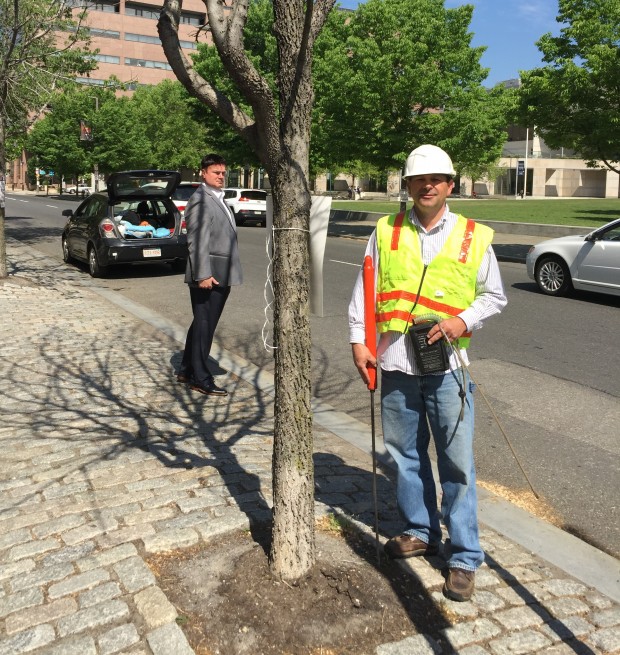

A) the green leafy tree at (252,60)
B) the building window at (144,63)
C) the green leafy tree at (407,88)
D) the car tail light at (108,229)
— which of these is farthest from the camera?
the building window at (144,63)

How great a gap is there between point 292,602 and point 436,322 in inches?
51.0

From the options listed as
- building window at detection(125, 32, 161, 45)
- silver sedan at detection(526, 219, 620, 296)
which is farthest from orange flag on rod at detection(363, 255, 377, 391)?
building window at detection(125, 32, 161, 45)

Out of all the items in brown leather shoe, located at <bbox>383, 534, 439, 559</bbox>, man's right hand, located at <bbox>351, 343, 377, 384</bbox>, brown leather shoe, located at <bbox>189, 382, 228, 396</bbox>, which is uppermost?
man's right hand, located at <bbox>351, 343, 377, 384</bbox>

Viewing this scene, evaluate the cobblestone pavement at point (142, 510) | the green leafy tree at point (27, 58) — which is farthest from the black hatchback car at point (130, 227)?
the cobblestone pavement at point (142, 510)

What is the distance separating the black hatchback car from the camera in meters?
13.8

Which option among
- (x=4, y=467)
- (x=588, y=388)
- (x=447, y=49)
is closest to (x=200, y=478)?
(x=4, y=467)

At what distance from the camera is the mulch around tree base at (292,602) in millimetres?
2846

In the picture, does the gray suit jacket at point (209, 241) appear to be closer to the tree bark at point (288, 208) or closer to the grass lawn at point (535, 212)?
the tree bark at point (288, 208)

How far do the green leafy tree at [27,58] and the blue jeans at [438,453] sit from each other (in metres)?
10.1

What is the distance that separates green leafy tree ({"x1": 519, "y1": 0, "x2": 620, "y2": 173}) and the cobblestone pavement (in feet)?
43.3

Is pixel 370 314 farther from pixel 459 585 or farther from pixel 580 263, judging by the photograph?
pixel 580 263

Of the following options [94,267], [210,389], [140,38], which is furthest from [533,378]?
[140,38]

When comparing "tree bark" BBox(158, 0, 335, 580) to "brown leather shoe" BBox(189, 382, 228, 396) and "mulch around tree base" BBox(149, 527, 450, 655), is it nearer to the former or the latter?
"mulch around tree base" BBox(149, 527, 450, 655)

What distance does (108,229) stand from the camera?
14.1 meters
